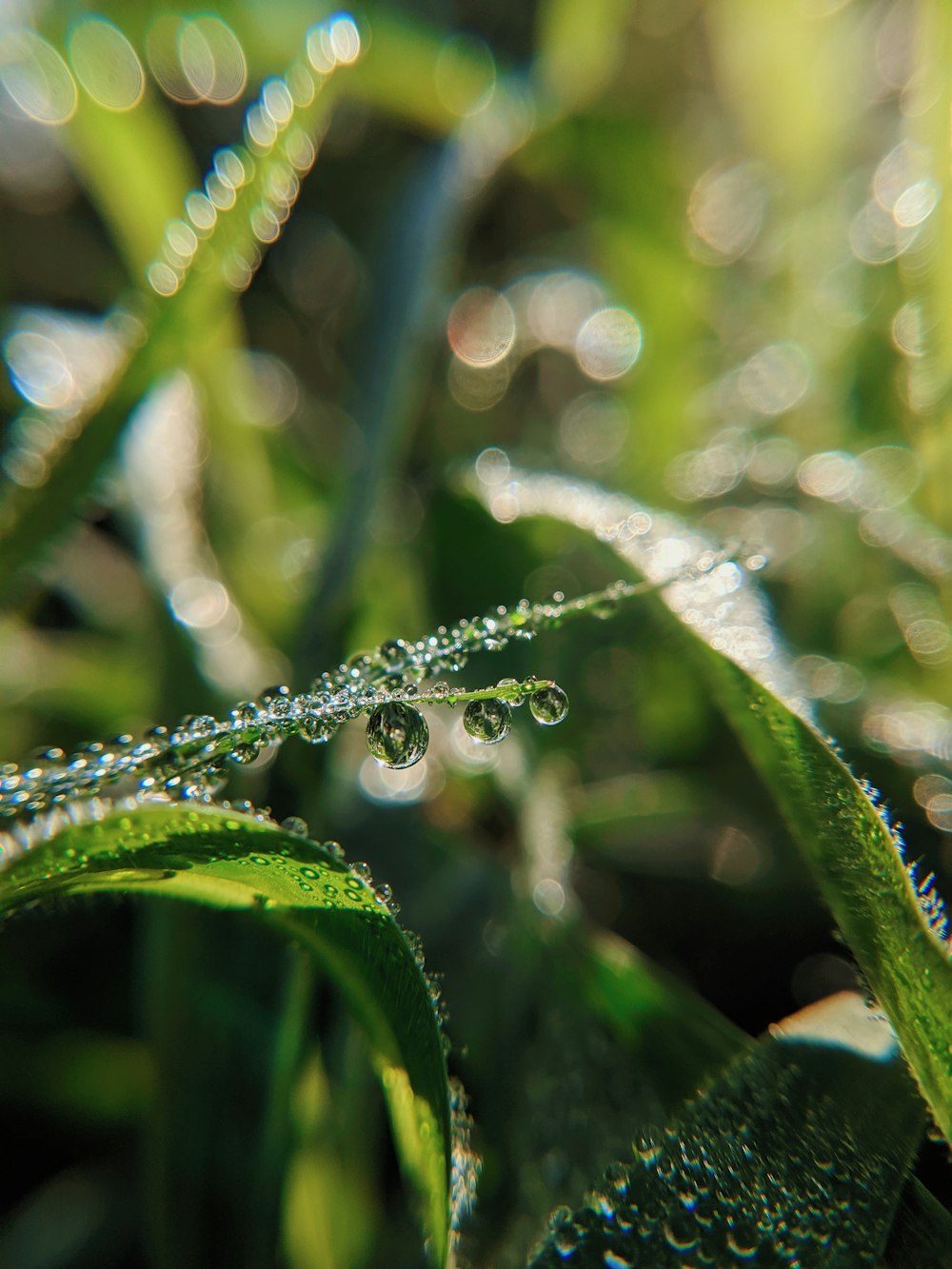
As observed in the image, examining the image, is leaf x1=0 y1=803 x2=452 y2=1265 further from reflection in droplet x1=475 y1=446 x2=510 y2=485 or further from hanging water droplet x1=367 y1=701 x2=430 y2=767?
reflection in droplet x1=475 y1=446 x2=510 y2=485

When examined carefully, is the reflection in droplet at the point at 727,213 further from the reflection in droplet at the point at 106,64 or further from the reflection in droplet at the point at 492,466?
the reflection in droplet at the point at 106,64

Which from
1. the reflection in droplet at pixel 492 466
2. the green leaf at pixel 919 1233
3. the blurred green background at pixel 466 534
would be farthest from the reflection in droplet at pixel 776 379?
the green leaf at pixel 919 1233

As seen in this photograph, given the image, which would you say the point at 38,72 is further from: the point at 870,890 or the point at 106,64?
the point at 870,890

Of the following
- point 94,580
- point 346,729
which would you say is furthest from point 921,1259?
point 94,580

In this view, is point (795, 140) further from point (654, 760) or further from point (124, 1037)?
point (124, 1037)

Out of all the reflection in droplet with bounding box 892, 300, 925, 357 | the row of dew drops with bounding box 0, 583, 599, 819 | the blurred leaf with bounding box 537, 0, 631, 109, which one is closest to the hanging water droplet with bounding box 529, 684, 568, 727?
the row of dew drops with bounding box 0, 583, 599, 819

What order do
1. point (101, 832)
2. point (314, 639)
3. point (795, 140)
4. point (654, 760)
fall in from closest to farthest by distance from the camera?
point (101, 832) → point (314, 639) → point (654, 760) → point (795, 140)

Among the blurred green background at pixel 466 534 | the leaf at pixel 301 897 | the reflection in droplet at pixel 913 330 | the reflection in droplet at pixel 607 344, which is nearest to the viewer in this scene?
the leaf at pixel 301 897
